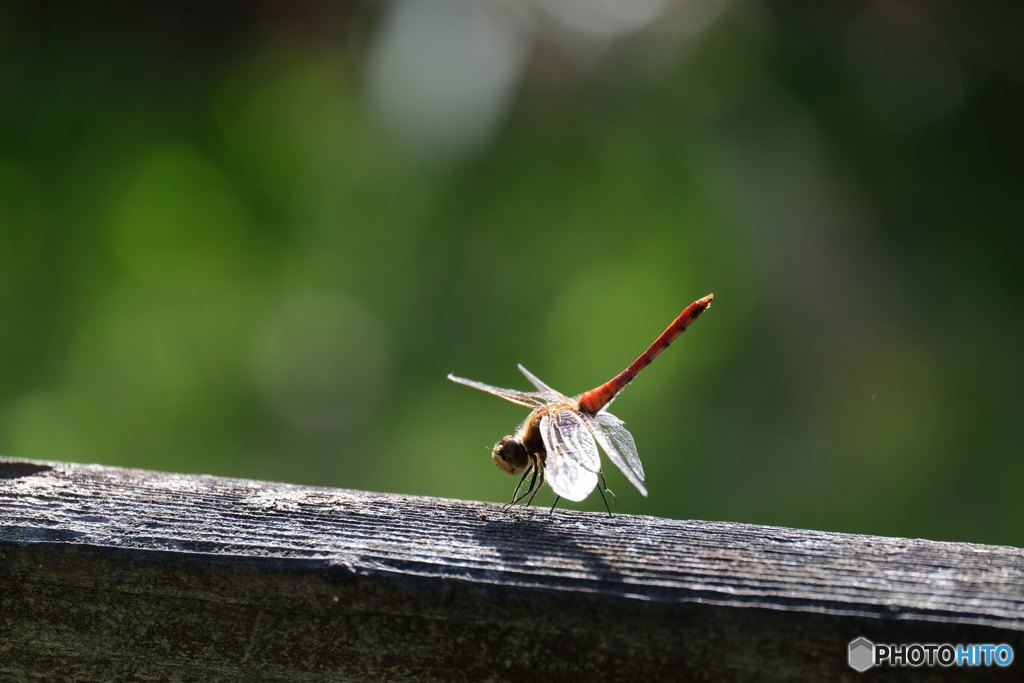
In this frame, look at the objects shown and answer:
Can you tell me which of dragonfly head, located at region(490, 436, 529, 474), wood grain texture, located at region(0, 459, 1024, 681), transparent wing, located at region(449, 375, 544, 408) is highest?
wood grain texture, located at region(0, 459, 1024, 681)

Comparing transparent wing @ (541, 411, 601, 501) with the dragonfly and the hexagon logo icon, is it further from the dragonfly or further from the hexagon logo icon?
the hexagon logo icon

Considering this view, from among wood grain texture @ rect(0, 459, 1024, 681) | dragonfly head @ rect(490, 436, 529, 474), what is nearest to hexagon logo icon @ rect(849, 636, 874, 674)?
wood grain texture @ rect(0, 459, 1024, 681)

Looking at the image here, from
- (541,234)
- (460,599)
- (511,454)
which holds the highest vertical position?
(541,234)

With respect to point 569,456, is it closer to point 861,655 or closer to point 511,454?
point 511,454

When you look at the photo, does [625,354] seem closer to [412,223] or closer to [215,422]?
[412,223]

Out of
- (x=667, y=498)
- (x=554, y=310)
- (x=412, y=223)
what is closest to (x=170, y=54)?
(x=412, y=223)

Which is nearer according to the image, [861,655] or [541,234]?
[861,655]

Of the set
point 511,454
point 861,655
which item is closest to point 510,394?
point 511,454
